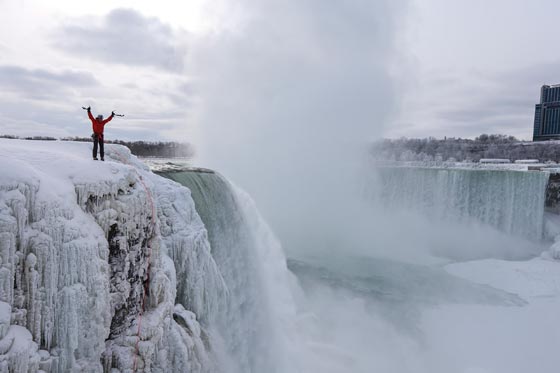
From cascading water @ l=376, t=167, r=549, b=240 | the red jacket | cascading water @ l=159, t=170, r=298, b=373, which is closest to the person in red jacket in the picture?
the red jacket

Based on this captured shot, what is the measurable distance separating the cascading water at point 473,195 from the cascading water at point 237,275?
15396mm

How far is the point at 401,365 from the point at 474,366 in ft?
6.58

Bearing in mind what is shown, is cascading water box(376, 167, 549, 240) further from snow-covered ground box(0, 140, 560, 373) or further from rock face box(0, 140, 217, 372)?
rock face box(0, 140, 217, 372)

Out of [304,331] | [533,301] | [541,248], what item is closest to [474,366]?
[304,331]

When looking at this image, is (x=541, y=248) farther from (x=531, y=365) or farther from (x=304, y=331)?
(x=304, y=331)

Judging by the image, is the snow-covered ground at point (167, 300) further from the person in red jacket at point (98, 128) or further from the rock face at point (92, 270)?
the person in red jacket at point (98, 128)

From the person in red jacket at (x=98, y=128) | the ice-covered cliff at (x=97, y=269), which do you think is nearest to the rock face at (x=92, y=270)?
the ice-covered cliff at (x=97, y=269)

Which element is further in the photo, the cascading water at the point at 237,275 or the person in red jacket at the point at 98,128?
the cascading water at the point at 237,275

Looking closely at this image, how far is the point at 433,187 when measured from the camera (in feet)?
71.6

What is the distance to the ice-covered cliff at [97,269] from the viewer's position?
3000 mm

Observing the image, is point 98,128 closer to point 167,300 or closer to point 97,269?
point 97,269

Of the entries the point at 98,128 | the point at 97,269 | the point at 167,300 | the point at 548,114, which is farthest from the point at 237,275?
the point at 548,114

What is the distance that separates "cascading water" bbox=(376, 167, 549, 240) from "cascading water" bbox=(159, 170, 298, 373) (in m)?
15.4

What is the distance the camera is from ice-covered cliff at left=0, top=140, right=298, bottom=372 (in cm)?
300
